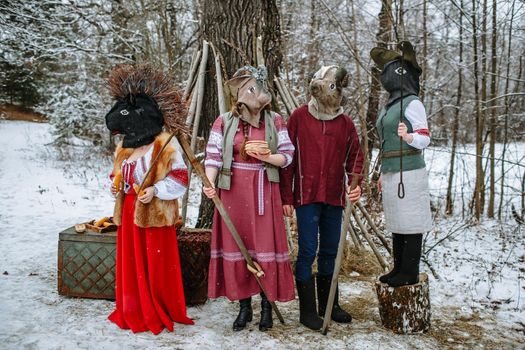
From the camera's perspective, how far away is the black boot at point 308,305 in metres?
2.91

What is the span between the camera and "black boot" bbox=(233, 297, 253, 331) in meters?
2.88

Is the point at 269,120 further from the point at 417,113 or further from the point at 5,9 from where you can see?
the point at 5,9

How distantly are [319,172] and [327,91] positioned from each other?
532 mm

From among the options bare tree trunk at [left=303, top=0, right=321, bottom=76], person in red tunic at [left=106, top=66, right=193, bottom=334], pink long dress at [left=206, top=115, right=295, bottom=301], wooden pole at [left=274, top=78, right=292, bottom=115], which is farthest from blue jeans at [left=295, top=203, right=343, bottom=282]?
bare tree trunk at [left=303, top=0, right=321, bottom=76]

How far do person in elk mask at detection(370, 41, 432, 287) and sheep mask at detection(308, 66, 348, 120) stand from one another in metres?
Answer: 0.34

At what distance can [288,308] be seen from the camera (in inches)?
131

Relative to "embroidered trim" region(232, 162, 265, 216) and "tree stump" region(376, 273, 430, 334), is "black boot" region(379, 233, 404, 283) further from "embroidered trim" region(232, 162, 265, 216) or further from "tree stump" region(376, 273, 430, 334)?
"embroidered trim" region(232, 162, 265, 216)

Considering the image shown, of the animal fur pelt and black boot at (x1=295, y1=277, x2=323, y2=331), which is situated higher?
the animal fur pelt

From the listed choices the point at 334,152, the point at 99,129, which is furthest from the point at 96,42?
the point at 334,152

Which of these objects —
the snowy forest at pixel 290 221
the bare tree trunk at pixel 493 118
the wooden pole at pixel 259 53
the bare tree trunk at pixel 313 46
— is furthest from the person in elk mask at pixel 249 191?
the bare tree trunk at pixel 313 46

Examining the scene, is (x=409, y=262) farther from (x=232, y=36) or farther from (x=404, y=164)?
(x=232, y=36)

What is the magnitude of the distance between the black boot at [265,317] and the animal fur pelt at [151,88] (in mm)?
1292

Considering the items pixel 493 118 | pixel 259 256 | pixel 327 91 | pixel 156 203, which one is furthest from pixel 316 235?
pixel 493 118

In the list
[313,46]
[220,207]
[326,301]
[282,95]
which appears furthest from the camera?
[313,46]
